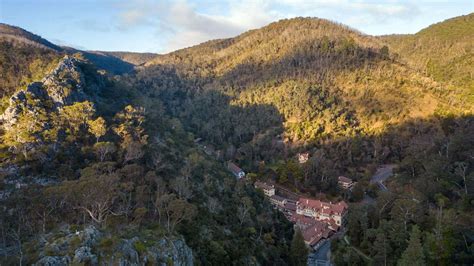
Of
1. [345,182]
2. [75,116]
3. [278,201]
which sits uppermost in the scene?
[75,116]

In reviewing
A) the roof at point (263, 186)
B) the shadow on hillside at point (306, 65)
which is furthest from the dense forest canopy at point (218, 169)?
the shadow on hillside at point (306, 65)

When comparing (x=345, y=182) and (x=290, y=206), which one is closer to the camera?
(x=290, y=206)

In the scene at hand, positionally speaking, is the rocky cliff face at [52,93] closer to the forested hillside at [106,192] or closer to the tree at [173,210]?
the forested hillside at [106,192]

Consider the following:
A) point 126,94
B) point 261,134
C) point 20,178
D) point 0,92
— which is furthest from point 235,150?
point 20,178

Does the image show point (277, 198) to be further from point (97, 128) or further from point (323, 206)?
point (97, 128)

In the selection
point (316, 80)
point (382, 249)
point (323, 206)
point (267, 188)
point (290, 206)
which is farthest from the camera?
point (316, 80)

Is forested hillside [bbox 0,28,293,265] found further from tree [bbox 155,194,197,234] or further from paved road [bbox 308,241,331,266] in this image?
paved road [bbox 308,241,331,266]

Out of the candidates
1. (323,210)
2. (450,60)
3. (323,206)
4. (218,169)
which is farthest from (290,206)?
(450,60)

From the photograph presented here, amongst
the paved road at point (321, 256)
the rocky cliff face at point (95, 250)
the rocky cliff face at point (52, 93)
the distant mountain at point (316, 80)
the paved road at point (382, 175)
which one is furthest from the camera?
the distant mountain at point (316, 80)
